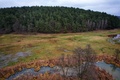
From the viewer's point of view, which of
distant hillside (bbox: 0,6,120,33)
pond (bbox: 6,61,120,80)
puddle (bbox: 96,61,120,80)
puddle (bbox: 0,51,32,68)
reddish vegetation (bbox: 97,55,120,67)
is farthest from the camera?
distant hillside (bbox: 0,6,120,33)

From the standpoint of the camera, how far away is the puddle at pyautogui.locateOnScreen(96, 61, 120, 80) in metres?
36.8

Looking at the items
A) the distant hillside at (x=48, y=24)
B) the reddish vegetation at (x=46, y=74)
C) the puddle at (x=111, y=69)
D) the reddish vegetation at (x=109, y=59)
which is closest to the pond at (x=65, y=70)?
the puddle at (x=111, y=69)

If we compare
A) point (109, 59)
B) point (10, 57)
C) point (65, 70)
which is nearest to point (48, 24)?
point (10, 57)

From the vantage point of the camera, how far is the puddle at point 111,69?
36781mm

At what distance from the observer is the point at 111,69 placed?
4038 cm

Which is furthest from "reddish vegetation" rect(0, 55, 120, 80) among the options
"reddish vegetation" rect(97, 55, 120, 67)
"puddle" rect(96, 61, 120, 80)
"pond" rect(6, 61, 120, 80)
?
"puddle" rect(96, 61, 120, 80)

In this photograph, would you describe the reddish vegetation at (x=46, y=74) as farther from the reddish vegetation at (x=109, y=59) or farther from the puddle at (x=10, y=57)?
the puddle at (x=10, y=57)

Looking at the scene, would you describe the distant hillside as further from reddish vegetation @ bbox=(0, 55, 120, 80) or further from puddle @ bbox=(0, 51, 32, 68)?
reddish vegetation @ bbox=(0, 55, 120, 80)

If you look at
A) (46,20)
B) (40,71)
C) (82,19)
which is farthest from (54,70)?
(82,19)

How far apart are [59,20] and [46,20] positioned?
441 inches

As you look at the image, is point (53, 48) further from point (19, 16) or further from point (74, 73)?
point (19, 16)

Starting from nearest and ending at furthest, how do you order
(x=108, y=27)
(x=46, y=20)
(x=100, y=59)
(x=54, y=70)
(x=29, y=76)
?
(x=29, y=76) < (x=54, y=70) < (x=100, y=59) < (x=46, y=20) < (x=108, y=27)

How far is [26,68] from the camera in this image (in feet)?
137

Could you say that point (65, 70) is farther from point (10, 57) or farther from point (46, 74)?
point (10, 57)
